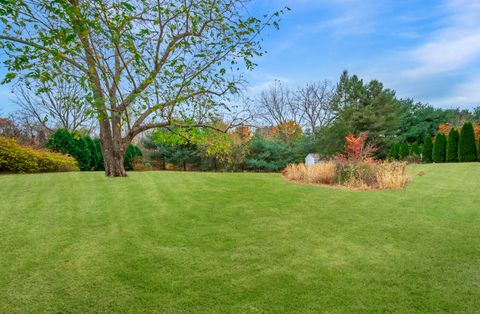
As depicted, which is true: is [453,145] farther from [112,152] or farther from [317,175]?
[112,152]

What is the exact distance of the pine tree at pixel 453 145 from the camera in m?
14.0

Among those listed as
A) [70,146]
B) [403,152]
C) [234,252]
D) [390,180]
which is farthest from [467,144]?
[70,146]

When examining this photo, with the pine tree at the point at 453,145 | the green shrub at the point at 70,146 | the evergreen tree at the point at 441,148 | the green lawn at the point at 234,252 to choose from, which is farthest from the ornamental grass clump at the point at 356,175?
the evergreen tree at the point at 441,148

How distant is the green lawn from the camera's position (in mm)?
2092

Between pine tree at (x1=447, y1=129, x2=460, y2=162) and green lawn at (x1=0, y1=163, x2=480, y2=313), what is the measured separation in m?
10.5

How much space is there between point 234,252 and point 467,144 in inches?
587

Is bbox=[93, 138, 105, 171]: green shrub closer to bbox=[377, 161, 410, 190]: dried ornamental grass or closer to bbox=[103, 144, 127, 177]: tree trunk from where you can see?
bbox=[103, 144, 127, 177]: tree trunk

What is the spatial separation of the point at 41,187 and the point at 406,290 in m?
6.19

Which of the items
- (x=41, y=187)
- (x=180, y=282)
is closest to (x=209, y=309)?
(x=180, y=282)

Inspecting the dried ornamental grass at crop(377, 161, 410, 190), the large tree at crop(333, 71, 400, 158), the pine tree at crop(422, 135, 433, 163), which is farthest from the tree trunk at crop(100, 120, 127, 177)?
the large tree at crop(333, 71, 400, 158)

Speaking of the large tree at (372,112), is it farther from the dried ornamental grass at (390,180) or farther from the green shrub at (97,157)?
the green shrub at (97,157)

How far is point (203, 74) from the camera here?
5.79 m

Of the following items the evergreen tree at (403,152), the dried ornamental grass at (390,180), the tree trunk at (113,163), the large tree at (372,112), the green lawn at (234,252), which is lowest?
the green lawn at (234,252)

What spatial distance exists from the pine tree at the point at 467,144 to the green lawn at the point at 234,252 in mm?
10005
